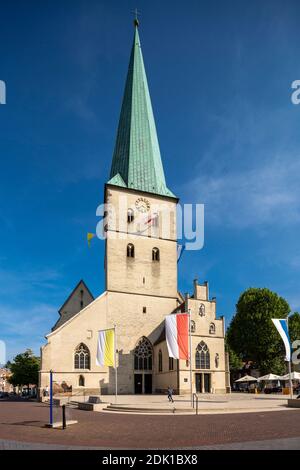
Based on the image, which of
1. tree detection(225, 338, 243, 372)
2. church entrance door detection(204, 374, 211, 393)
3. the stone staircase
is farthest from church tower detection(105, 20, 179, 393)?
the stone staircase

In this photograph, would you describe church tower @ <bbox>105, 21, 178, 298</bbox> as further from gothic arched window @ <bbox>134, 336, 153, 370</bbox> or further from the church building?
gothic arched window @ <bbox>134, 336, 153, 370</bbox>

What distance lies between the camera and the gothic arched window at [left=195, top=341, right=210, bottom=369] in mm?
42875

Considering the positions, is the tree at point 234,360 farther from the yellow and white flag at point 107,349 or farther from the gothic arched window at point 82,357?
the yellow and white flag at point 107,349

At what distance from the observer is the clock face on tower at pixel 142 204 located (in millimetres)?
51234

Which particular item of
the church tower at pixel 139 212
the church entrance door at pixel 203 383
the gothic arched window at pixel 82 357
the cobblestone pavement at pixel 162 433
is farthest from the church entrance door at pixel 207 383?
the cobblestone pavement at pixel 162 433

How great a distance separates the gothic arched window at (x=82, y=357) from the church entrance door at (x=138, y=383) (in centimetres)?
587

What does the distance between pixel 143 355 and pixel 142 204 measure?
1850 centimetres

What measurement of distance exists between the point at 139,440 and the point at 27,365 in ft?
213

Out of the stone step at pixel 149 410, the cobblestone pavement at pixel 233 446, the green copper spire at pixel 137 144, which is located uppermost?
the green copper spire at pixel 137 144

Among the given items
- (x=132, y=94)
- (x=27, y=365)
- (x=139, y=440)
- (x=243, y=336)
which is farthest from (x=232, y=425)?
(x=27, y=365)

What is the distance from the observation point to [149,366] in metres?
46.3
